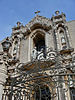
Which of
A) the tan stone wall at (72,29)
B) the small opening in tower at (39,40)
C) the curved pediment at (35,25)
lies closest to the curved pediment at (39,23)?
the curved pediment at (35,25)

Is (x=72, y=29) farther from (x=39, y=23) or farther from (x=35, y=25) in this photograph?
(x=35, y=25)

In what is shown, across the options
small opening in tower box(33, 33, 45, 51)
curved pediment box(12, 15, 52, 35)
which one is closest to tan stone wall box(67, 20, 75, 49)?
curved pediment box(12, 15, 52, 35)

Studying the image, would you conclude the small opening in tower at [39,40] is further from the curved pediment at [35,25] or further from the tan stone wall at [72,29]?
the tan stone wall at [72,29]

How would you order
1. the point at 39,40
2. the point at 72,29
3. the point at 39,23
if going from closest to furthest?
the point at 72,29 → the point at 39,23 → the point at 39,40

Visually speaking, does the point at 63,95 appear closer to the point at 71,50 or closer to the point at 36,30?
A: the point at 71,50

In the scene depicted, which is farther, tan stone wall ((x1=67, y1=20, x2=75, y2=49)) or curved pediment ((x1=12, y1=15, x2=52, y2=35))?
curved pediment ((x1=12, y1=15, x2=52, y2=35))

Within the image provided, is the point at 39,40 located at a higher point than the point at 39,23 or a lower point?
lower

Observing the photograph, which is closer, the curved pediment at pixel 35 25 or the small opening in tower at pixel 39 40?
the curved pediment at pixel 35 25

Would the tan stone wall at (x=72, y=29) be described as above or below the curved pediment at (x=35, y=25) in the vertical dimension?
below

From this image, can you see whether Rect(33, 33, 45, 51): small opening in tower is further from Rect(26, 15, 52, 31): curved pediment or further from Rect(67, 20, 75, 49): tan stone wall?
Rect(67, 20, 75, 49): tan stone wall

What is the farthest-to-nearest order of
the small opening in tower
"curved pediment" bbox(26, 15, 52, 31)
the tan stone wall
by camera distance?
the small opening in tower
"curved pediment" bbox(26, 15, 52, 31)
the tan stone wall

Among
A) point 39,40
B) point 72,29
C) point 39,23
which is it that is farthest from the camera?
point 39,40

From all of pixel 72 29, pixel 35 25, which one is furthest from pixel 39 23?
pixel 72 29

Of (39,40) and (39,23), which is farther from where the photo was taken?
(39,40)
